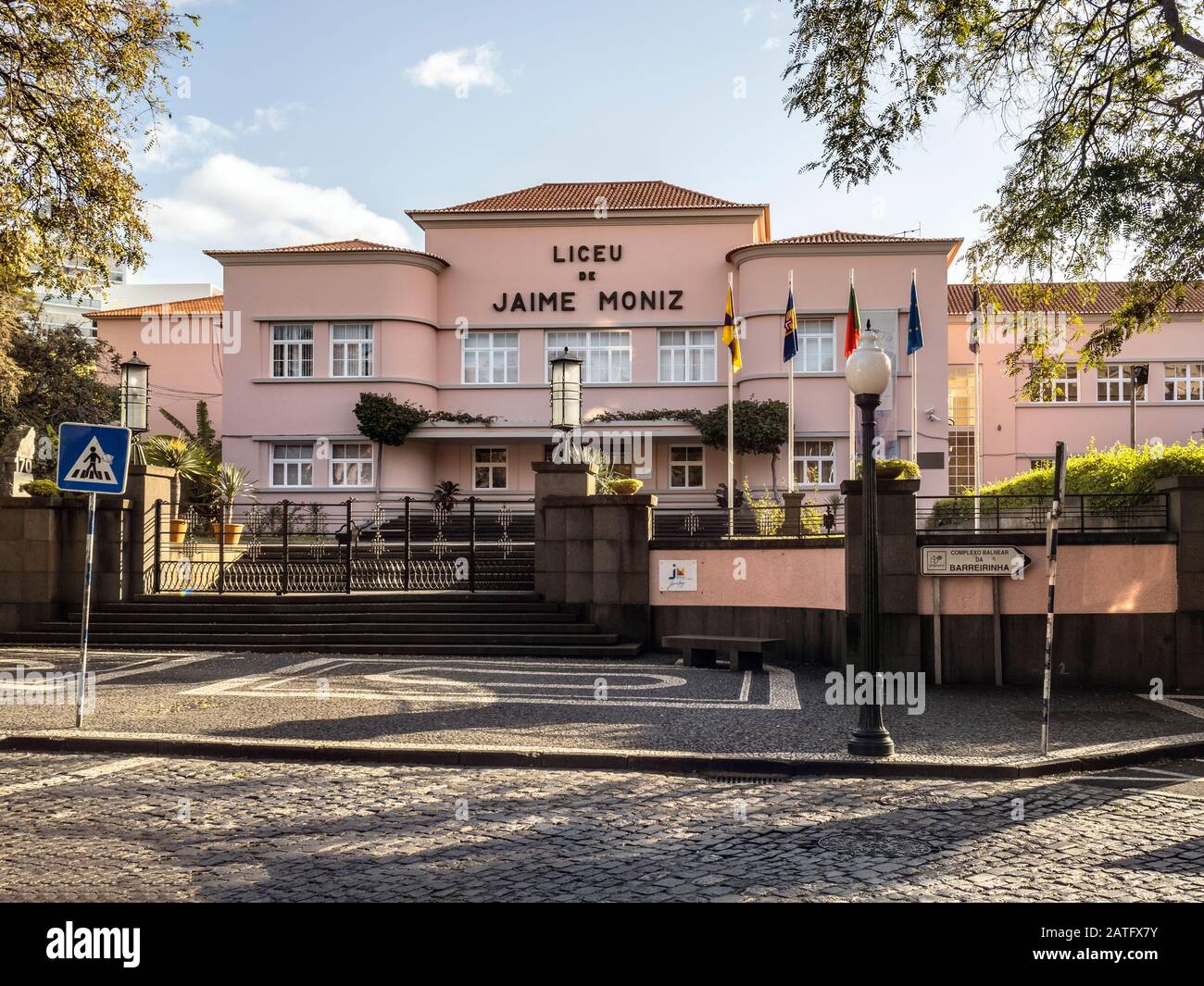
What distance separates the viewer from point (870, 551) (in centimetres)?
985

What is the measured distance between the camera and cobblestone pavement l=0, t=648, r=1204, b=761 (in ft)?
33.9

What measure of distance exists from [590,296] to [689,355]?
385 centimetres

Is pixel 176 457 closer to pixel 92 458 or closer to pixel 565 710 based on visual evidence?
pixel 92 458

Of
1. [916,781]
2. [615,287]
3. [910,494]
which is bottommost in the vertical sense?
[916,781]

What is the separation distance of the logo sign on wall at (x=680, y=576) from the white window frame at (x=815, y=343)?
58.5 ft

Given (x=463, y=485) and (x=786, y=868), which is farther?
(x=463, y=485)

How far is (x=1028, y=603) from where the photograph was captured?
576 inches

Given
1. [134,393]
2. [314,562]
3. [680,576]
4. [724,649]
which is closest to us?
[724,649]

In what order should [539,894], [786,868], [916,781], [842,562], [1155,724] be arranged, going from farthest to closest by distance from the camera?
[842,562]
[1155,724]
[916,781]
[786,868]
[539,894]

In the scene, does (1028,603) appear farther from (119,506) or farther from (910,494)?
(119,506)

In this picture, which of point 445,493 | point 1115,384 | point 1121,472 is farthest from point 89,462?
point 1115,384

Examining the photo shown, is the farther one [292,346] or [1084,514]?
[292,346]
